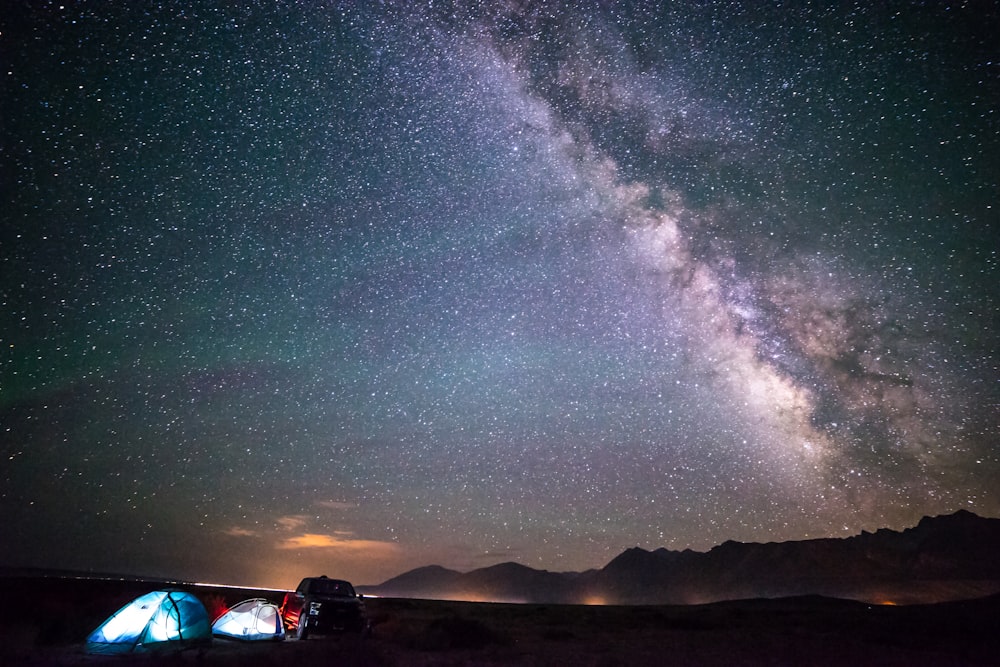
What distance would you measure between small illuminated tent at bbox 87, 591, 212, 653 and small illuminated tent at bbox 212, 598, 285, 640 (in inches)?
77.2

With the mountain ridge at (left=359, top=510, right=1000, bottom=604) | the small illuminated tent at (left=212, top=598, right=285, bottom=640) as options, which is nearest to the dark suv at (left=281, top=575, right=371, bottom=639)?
the small illuminated tent at (left=212, top=598, right=285, bottom=640)

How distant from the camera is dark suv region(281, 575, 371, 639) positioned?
721 inches

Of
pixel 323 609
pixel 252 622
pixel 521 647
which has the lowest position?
pixel 521 647

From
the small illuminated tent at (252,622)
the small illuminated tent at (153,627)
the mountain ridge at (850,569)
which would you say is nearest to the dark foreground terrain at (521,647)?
the small illuminated tent at (153,627)

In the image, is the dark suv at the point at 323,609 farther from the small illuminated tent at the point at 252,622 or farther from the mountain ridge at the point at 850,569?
the mountain ridge at the point at 850,569

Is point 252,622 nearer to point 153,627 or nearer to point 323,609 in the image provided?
point 323,609

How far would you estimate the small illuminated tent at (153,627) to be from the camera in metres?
15.4

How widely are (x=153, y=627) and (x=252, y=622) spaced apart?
12.9 feet

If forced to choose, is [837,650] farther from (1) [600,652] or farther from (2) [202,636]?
(2) [202,636]

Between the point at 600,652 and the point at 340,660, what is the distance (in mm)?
9436

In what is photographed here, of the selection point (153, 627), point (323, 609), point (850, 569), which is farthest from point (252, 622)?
point (850, 569)

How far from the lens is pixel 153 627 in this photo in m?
15.8

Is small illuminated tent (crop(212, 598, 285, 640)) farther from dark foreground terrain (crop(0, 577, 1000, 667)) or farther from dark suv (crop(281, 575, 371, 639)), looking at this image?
dark foreground terrain (crop(0, 577, 1000, 667))

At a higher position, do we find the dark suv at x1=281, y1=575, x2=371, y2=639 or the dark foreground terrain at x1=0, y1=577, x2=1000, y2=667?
the dark suv at x1=281, y1=575, x2=371, y2=639
